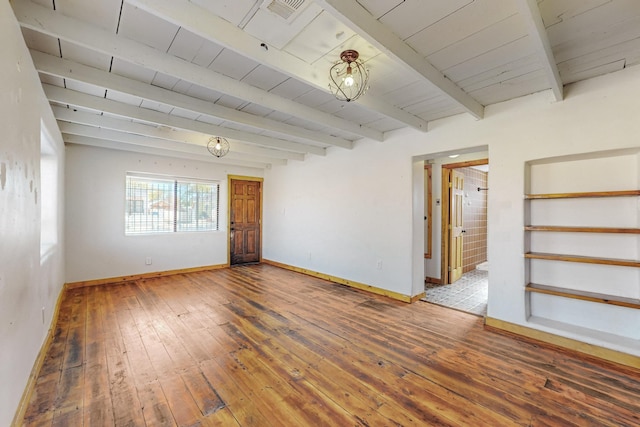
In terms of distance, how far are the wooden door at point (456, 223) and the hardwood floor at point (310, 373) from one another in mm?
1648

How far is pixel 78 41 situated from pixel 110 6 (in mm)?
345

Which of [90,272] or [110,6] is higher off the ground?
[110,6]

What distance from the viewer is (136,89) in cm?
242

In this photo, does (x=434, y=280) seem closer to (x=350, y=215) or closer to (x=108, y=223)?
(x=350, y=215)

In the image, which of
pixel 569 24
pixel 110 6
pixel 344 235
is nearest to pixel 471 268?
pixel 344 235

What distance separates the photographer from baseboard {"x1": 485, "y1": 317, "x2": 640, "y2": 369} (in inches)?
87.0

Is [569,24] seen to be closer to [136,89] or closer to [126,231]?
[136,89]

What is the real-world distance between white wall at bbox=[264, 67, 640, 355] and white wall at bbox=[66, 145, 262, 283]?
2089 mm

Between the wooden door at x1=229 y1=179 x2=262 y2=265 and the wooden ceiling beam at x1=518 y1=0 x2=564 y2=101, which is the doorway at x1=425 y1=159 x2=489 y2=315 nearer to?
the wooden ceiling beam at x1=518 y1=0 x2=564 y2=101

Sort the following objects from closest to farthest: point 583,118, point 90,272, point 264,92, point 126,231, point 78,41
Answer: point 78,41, point 583,118, point 264,92, point 90,272, point 126,231

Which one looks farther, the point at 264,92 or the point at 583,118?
the point at 264,92

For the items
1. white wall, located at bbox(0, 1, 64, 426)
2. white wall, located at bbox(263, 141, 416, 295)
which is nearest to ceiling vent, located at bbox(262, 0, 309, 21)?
white wall, located at bbox(0, 1, 64, 426)

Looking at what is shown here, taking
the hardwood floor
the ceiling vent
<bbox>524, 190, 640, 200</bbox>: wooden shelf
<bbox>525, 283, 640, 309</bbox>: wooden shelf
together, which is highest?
the ceiling vent

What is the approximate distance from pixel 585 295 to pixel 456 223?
104 inches
